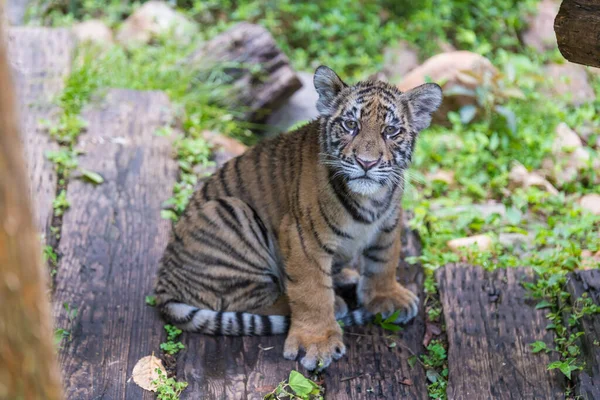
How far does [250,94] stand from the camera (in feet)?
23.4

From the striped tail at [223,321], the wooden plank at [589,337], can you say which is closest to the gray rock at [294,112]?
the striped tail at [223,321]

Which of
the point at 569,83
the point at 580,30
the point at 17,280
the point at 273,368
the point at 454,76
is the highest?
the point at 17,280

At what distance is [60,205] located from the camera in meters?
5.09

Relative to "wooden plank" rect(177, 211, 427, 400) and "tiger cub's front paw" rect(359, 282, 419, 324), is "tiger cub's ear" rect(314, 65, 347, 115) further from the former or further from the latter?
"wooden plank" rect(177, 211, 427, 400)

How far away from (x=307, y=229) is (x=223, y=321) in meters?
0.71

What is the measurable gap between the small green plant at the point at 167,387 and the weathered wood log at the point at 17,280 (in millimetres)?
1781

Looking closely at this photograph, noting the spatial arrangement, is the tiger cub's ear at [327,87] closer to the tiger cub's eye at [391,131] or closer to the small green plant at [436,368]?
the tiger cub's eye at [391,131]

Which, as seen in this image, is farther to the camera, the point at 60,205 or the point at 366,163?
the point at 60,205

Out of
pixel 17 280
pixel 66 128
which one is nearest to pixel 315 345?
pixel 17 280

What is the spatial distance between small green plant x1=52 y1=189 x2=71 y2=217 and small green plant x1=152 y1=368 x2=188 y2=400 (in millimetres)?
1699

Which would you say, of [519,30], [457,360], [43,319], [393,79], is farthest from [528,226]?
[43,319]

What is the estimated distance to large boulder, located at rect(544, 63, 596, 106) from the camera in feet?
24.4

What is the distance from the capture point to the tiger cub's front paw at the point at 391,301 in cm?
441

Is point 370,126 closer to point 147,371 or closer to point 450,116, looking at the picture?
point 147,371
